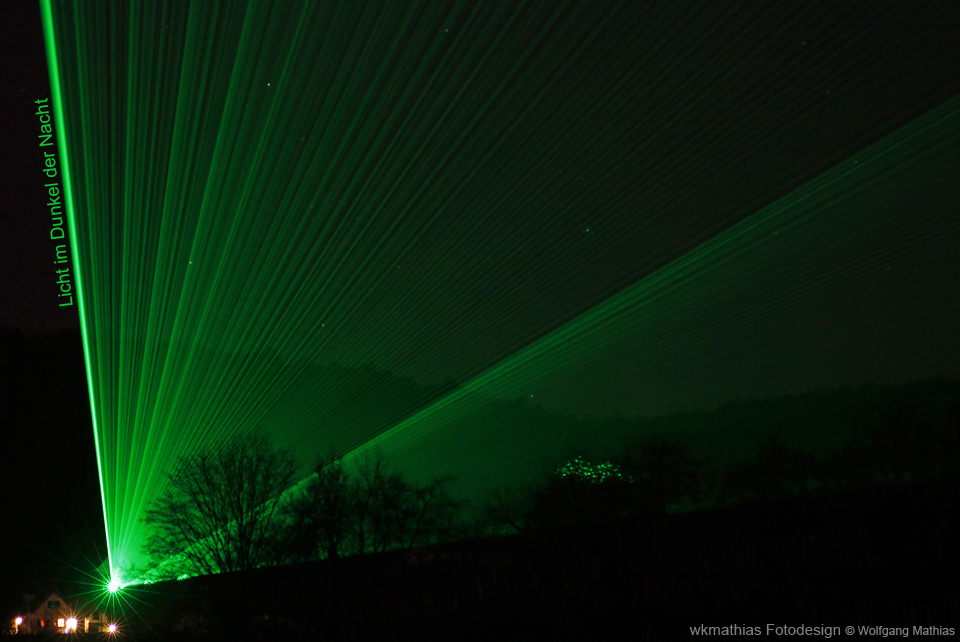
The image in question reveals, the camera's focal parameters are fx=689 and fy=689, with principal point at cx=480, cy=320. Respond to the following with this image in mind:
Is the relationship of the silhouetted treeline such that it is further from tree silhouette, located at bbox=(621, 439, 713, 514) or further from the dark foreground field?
tree silhouette, located at bbox=(621, 439, 713, 514)

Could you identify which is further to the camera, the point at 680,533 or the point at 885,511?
the point at 680,533

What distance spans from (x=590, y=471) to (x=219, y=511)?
1850 cm

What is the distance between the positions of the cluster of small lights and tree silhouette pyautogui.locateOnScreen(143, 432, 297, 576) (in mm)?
13954

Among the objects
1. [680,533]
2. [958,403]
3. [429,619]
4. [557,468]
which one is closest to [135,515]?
[429,619]

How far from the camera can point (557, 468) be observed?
3603 cm

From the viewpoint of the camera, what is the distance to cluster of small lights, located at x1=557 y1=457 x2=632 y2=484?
118ft

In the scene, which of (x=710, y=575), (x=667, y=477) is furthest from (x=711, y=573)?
(x=667, y=477)

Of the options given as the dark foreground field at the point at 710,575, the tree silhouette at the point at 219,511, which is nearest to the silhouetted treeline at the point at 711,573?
the dark foreground field at the point at 710,575

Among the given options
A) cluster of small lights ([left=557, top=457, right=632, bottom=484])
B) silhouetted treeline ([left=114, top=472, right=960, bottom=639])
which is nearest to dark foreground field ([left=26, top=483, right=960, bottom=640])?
silhouetted treeline ([left=114, top=472, right=960, bottom=639])

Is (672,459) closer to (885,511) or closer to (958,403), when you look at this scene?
(958,403)

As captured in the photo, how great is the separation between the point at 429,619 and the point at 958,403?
51.5 ft

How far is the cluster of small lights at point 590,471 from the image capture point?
36094 millimetres

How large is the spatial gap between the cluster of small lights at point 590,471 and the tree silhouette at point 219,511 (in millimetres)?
13954

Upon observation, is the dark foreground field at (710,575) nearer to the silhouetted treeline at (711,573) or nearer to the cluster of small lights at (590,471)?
the silhouetted treeline at (711,573)
